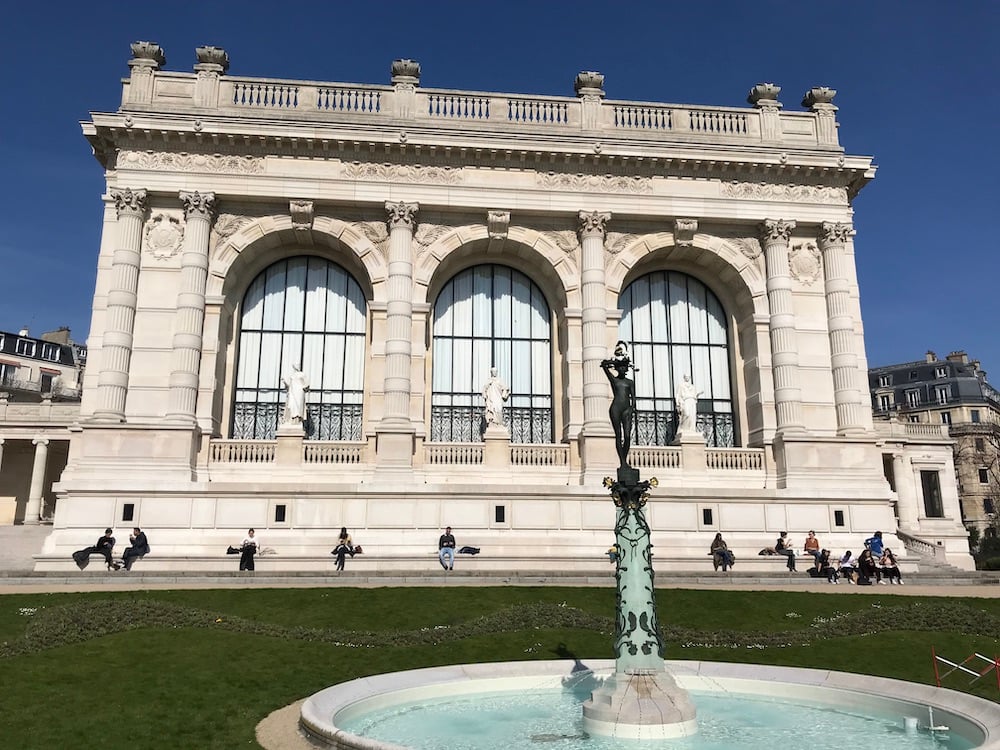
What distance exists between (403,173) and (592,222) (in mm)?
8263

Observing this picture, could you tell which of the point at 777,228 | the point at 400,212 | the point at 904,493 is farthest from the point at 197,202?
the point at 904,493

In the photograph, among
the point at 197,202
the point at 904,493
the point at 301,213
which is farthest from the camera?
the point at 904,493

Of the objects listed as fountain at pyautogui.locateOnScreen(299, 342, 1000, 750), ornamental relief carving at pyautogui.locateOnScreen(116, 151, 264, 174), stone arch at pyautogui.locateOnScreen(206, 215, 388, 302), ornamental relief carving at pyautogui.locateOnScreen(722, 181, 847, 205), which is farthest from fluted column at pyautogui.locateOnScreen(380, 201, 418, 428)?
fountain at pyautogui.locateOnScreen(299, 342, 1000, 750)

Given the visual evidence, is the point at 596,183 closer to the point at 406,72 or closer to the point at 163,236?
the point at 406,72

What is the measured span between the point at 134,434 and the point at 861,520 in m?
28.0

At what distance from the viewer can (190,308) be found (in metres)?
30.5

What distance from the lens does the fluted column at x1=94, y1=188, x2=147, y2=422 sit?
2928 cm

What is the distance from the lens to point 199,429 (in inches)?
1182

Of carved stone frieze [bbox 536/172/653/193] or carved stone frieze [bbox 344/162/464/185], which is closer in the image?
carved stone frieze [bbox 344/162/464/185]

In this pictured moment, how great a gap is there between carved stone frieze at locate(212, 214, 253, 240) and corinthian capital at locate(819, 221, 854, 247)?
81.6 feet

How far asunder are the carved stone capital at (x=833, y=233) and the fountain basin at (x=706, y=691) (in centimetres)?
2583

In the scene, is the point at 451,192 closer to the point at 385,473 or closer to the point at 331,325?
the point at 331,325

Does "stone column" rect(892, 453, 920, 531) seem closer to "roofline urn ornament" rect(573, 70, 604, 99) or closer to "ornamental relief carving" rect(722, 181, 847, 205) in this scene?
"ornamental relief carving" rect(722, 181, 847, 205)

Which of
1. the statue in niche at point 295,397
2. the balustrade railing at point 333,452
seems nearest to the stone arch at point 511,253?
the statue in niche at point 295,397
